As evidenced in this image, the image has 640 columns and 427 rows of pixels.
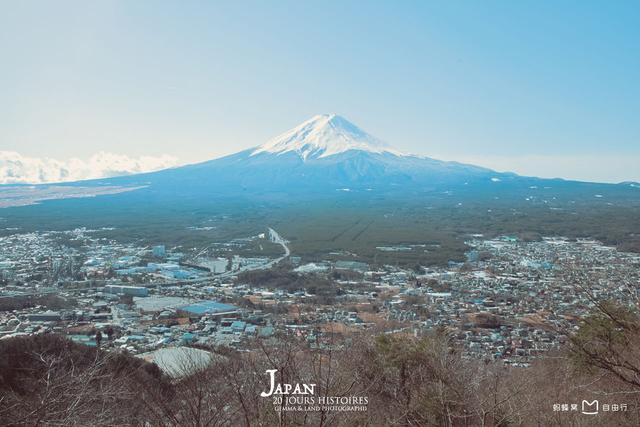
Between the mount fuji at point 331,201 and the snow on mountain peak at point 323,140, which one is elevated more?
the snow on mountain peak at point 323,140

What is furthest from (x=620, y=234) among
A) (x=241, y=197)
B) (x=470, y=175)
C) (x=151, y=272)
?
(x=470, y=175)

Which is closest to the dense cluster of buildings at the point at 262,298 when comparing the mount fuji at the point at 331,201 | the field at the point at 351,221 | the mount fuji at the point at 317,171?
the field at the point at 351,221

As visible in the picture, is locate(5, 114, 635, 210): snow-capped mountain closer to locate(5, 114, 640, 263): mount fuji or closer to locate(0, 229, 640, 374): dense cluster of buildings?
locate(5, 114, 640, 263): mount fuji

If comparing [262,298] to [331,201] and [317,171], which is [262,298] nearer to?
[331,201]

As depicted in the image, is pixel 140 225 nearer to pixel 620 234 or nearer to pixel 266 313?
pixel 266 313
